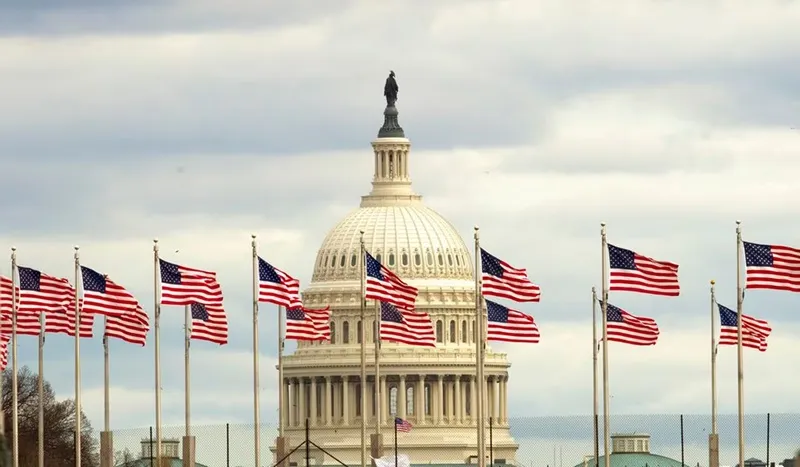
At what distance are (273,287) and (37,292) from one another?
9.67 meters

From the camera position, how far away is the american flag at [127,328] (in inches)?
5856

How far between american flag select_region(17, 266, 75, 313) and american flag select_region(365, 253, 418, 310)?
13.0 m

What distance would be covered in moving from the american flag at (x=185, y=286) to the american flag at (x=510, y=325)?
38.2 feet

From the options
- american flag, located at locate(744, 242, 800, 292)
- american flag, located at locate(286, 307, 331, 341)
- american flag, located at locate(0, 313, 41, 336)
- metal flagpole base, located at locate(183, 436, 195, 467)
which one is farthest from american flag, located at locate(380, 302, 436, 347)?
american flag, located at locate(744, 242, 800, 292)

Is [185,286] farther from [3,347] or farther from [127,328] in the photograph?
[3,347]

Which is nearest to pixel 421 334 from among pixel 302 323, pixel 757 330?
pixel 302 323

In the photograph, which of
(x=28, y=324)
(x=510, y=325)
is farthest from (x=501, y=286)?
(x=28, y=324)

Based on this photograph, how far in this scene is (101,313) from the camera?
146500 millimetres

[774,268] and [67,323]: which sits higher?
[774,268]

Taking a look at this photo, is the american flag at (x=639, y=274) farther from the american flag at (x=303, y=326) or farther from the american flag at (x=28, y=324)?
the american flag at (x=28, y=324)

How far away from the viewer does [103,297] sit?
481ft

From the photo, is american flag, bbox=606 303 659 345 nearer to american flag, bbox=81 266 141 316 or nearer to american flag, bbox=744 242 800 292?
american flag, bbox=744 242 800 292

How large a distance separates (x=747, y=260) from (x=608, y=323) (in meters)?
11.7

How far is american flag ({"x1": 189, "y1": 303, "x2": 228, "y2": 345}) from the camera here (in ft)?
492
